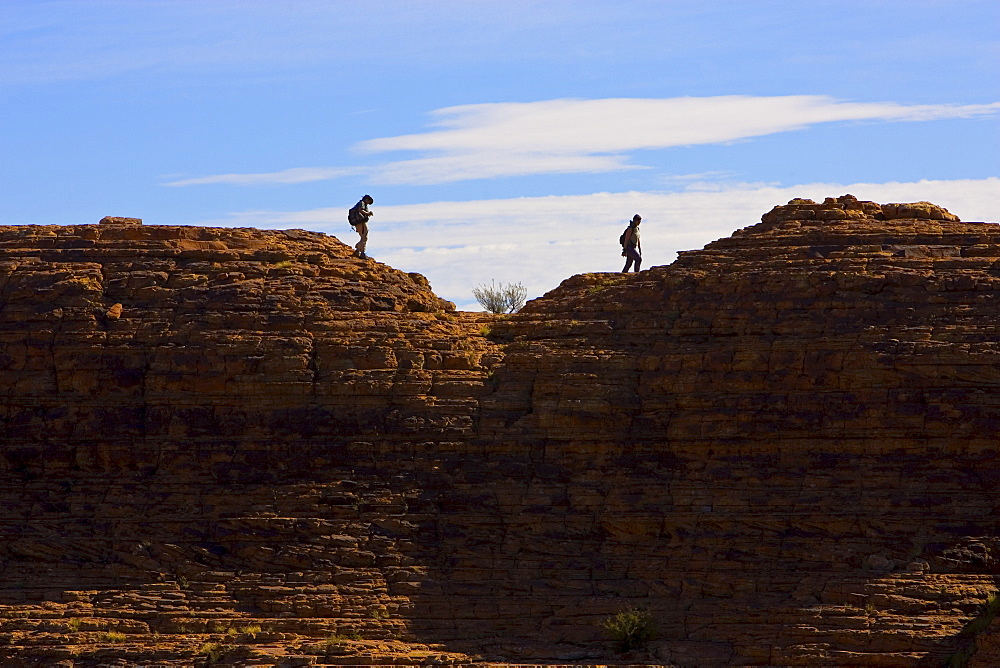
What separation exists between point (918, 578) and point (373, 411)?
1073 centimetres

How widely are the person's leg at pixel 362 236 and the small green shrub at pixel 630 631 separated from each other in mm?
9929

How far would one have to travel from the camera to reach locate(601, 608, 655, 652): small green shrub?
102ft

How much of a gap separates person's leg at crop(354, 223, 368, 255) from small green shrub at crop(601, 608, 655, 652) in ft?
32.6

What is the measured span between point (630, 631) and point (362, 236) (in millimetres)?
10503

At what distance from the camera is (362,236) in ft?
120

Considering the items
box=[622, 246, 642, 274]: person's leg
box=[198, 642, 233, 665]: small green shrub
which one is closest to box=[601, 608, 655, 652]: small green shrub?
box=[198, 642, 233, 665]: small green shrub

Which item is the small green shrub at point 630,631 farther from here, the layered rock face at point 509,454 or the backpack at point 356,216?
the backpack at point 356,216

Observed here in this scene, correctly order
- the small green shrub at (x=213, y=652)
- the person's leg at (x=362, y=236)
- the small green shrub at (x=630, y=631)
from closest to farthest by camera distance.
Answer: the small green shrub at (x=213, y=652)
the small green shrub at (x=630, y=631)
the person's leg at (x=362, y=236)

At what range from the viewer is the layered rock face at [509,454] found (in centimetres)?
3172

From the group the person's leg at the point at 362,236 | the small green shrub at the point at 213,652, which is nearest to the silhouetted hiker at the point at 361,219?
the person's leg at the point at 362,236

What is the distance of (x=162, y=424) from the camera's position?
112ft

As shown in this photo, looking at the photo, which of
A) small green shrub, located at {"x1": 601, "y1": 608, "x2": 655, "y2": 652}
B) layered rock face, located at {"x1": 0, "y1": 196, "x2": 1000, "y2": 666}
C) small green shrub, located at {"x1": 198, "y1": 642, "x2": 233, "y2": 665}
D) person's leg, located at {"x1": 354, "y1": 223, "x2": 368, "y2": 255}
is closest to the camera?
small green shrub, located at {"x1": 198, "y1": 642, "x2": 233, "y2": 665}

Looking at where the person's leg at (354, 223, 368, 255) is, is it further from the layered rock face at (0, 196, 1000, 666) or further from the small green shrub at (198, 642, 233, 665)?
the small green shrub at (198, 642, 233, 665)

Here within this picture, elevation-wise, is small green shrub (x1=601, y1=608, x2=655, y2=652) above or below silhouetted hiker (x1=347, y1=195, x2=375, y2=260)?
below
